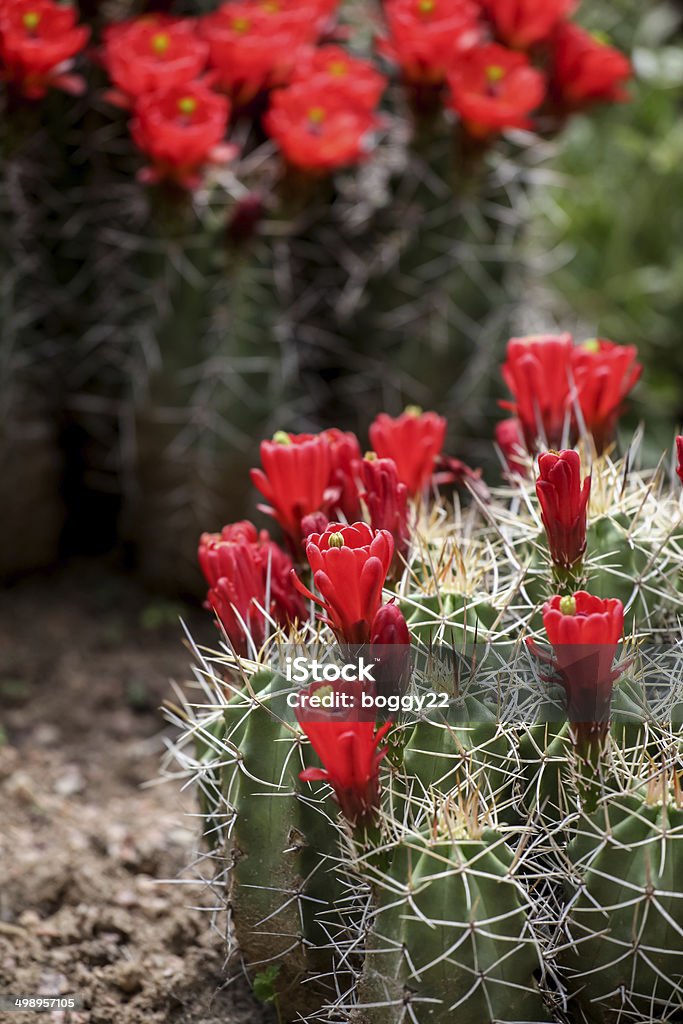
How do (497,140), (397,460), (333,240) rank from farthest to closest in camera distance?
(333,240) < (497,140) < (397,460)

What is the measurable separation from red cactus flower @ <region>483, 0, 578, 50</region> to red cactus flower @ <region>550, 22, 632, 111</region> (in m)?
0.06

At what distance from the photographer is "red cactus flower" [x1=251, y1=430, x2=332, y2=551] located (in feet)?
5.43

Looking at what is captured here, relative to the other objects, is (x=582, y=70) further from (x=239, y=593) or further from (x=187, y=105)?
(x=239, y=593)

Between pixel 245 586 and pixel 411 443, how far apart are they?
0.38 m

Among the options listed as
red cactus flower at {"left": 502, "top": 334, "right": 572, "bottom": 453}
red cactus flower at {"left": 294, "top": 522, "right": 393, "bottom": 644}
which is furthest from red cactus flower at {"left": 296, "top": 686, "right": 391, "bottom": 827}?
red cactus flower at {"left": 502, "top": 334, "right": 572, "bottom": 453}

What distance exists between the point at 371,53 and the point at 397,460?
5.93ft

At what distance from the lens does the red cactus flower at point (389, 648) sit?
54.3 inches

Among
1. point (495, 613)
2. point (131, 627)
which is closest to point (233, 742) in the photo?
point (495, 613)

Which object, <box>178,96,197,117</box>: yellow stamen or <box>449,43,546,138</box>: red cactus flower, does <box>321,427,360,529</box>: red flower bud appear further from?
<box>449,43,546,138</box>: red cactus flower

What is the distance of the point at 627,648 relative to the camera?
5.10 ft

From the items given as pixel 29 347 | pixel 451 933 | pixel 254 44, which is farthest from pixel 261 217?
pixel 451 933

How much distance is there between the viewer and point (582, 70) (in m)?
2.78

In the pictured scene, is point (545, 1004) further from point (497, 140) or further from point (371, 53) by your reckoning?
point (371, 53)

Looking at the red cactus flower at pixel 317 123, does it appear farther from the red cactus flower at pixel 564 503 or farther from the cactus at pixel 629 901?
the cactus at pixel 629 901
